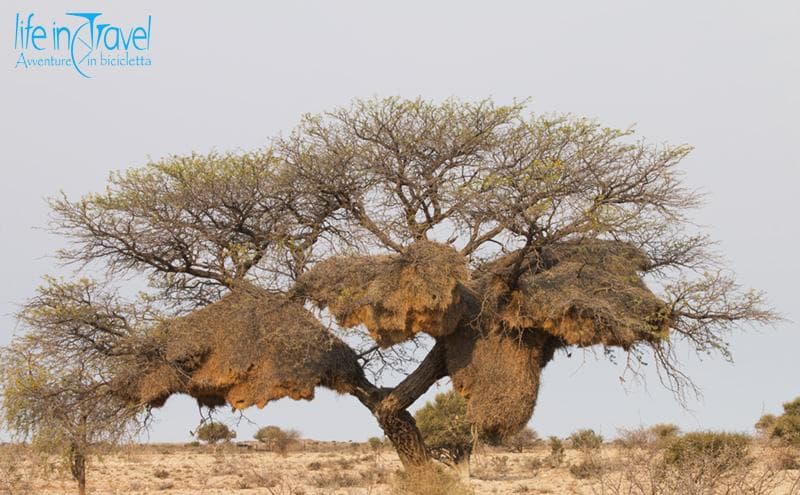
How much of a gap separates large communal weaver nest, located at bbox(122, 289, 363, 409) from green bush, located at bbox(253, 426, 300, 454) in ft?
104

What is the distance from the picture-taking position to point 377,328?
18516 millimetres

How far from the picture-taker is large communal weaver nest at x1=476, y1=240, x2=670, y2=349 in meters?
18.6

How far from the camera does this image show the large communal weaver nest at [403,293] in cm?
1797

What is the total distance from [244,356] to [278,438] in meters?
33.8

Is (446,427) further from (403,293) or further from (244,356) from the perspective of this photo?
(403,293)

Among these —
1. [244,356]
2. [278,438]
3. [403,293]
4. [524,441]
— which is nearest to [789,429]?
[524,441]

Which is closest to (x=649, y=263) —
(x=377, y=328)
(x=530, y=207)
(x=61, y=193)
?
(x=530, y=207)

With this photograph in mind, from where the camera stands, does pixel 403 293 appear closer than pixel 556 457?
Yes

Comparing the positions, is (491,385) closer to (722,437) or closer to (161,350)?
(161,350)

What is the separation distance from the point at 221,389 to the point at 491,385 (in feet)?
20.0

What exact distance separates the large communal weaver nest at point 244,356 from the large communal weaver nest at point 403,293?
46.4 inches

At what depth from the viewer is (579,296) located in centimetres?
1844

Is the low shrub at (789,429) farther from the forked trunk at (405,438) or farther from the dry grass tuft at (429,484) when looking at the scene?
the dry grass tuft at (429,484)

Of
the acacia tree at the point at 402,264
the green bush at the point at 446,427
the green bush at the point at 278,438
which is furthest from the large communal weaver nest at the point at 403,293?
the green bush at the point at 278,438
